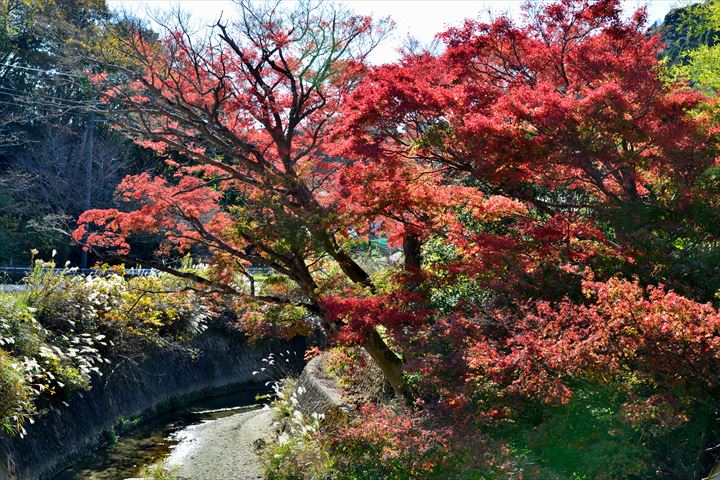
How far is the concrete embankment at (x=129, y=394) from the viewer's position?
36.0ft

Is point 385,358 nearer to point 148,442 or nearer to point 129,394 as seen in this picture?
point 148,442

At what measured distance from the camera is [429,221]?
34.6 ft

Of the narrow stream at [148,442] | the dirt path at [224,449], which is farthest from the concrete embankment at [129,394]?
the dirt path at [224,449]

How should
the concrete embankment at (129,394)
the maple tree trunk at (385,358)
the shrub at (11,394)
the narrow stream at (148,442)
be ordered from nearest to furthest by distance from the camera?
the shrub at (11,394) → the maple tree trunk at (385,358) → the concrete embankment at (129,394) → the narrow stream at (148,442)

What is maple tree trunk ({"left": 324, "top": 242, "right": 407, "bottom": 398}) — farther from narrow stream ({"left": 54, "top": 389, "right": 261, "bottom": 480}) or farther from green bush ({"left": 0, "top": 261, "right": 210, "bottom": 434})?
narrow stream ({"left": 54, "top": 389, "right": 261, "bottom": 480})

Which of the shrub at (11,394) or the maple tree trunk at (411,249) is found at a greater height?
the maple tree trunk at (411,249)

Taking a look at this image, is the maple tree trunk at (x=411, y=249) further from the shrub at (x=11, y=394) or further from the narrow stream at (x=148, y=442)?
the narrow stream at (x=148, y=442)

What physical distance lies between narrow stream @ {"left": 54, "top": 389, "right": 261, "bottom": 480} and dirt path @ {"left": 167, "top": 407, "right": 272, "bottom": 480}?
316 millimetres

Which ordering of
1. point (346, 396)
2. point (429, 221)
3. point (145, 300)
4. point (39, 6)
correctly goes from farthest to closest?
point (39, 6), point (145, 300), point (346, 396), point (429, 221)

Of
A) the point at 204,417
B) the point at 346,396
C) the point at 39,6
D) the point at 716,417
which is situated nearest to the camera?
the point at 716,417

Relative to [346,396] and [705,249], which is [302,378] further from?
[705,249]

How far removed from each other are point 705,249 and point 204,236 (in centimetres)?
654

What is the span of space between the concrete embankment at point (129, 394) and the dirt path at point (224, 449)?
58.2 inches

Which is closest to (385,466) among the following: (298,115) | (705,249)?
(705,249)
